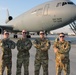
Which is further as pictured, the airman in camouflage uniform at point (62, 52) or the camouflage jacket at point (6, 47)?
the camouflage jacket at point (6, 47)

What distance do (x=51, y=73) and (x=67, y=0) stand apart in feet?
54.6

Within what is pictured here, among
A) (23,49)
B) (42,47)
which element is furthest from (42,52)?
(23,49)

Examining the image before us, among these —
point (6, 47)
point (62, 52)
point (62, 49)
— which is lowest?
point (62, 52)

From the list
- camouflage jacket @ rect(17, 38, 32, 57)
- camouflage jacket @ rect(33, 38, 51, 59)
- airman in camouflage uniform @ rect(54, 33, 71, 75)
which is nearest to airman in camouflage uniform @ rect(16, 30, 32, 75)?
camouflage jacket @ rect(17, 38, 32, 57)

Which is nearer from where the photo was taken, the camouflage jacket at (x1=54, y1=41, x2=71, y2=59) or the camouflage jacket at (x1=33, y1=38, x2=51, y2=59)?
the camouflage jacket at (x1=54, y1=41, x2=71, y2=59)

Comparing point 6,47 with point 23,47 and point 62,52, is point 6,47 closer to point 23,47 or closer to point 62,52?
point 23,47

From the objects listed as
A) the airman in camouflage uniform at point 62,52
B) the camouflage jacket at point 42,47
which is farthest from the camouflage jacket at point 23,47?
the airman in camouflage uniform at point 62,52

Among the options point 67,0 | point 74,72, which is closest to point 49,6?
point 67,0

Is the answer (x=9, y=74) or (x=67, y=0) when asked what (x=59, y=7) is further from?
(x=9, y=74)

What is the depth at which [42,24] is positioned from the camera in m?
24.3

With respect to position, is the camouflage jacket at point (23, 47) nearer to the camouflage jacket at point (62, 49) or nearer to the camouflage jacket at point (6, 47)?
the camouflage jacket at point (6, 47)

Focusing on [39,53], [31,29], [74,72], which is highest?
[31,29]

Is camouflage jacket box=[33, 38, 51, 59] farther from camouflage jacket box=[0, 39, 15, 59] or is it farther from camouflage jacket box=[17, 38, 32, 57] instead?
camouflage jacket box=[0, 39, 15, 59]

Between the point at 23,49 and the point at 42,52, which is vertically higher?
the point at 23,49
